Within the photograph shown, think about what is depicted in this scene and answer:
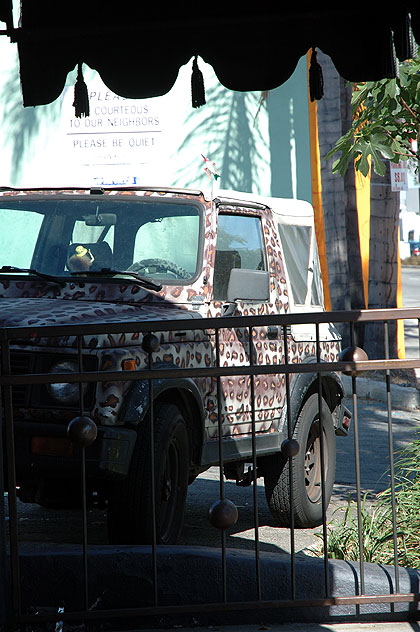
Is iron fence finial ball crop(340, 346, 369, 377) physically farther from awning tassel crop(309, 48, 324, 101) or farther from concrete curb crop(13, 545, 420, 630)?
awning tassel crop(309, 48, 324, 101)

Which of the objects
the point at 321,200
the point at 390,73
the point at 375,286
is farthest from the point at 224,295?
the point at 321,200

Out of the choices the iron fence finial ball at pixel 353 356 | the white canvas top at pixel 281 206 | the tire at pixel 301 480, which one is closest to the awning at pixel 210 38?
the iron fence finial ball at pixel 353 356

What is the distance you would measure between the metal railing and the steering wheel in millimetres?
1703

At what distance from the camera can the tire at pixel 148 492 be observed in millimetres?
5145

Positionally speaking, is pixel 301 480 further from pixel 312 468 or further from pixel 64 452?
pixel 64 452

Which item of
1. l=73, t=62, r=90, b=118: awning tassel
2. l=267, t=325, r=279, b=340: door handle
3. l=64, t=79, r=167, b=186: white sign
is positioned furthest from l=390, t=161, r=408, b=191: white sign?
l=73, t=62, r=90, b=118: awning tassel

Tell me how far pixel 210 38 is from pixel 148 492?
2331 mm

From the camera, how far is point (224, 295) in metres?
6.36

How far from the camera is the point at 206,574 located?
4543 millimetres

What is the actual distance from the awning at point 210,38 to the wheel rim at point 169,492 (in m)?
1.96

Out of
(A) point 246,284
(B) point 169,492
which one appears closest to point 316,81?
(A) point 246,284

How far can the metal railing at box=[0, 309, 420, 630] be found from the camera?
13.9 feet

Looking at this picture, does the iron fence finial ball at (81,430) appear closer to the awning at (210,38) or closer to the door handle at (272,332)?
the awning at (210,38)

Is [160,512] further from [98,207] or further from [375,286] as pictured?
[375,286]
